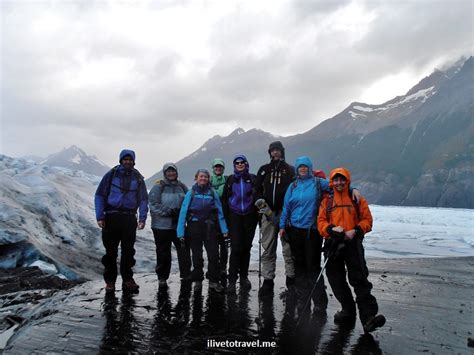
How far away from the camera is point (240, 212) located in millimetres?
5891

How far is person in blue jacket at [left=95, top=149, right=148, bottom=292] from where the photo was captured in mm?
5645

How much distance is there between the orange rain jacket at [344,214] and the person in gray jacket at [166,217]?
109 inches

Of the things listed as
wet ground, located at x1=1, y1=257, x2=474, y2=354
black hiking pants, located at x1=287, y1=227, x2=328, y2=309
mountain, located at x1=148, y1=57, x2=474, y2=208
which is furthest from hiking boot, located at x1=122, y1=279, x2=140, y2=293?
mountain, located at x1=148, y1=57, x2=474, y2=208

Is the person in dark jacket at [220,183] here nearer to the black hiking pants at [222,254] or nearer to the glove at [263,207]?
the black hiking pants at [222,254]

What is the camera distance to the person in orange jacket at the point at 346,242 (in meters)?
4.13

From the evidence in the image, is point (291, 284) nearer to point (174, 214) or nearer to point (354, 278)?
point (354, 278)

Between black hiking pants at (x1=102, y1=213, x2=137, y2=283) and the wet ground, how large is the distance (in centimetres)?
42

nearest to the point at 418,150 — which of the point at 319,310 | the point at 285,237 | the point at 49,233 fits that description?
the point at 49,233

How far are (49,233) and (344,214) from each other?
1082 cm

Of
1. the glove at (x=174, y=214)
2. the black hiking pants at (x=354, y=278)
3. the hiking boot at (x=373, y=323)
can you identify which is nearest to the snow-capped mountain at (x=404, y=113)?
the glove at (x=174, y=214)

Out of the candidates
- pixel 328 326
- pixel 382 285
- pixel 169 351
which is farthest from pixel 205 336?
pixel 382 285

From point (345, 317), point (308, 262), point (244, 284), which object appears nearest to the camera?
point (345, 317)

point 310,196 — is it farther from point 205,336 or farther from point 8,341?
point 8,341

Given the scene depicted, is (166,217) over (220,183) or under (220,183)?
under
